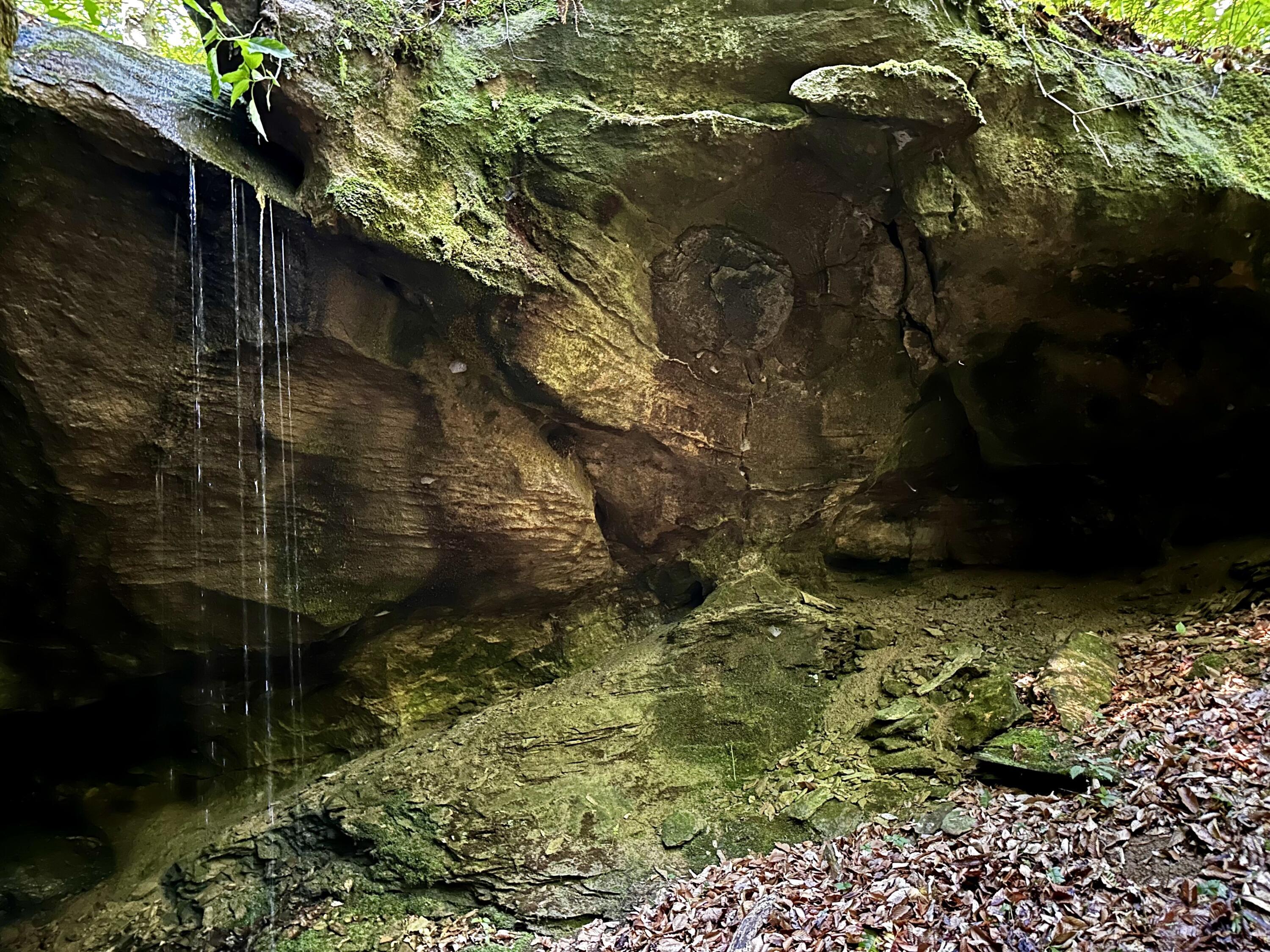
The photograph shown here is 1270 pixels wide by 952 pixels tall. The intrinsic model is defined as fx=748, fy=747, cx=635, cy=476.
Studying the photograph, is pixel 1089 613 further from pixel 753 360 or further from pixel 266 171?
pixel 266 171

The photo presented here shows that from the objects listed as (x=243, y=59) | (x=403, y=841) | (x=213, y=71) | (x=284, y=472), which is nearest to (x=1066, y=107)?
(x=243, y=59)

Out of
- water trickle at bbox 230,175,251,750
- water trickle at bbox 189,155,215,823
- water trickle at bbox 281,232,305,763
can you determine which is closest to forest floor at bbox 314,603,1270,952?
water trickle at bbox 281,232,305,763

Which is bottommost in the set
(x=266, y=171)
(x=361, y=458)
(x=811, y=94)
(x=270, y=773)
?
Answer: (x=270, y=773)

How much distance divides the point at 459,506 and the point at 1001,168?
4.65 metres

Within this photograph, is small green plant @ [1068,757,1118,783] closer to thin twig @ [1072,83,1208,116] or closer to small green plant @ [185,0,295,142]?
thin twig @ [1072,83,1208,116]

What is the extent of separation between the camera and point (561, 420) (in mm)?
5789

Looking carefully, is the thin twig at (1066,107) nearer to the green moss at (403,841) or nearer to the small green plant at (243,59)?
the small green plant at (243,59)

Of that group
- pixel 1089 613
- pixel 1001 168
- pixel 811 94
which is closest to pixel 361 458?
pixel 811 94

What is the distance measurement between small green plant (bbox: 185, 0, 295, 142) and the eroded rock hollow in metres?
0.13

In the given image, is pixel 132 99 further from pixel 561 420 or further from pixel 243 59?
pixel 561 420

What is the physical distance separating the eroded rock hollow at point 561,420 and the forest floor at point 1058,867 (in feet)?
1.10

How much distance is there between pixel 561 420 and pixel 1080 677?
411cm

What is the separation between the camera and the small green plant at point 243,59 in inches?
133

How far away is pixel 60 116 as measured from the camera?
3.92 m
